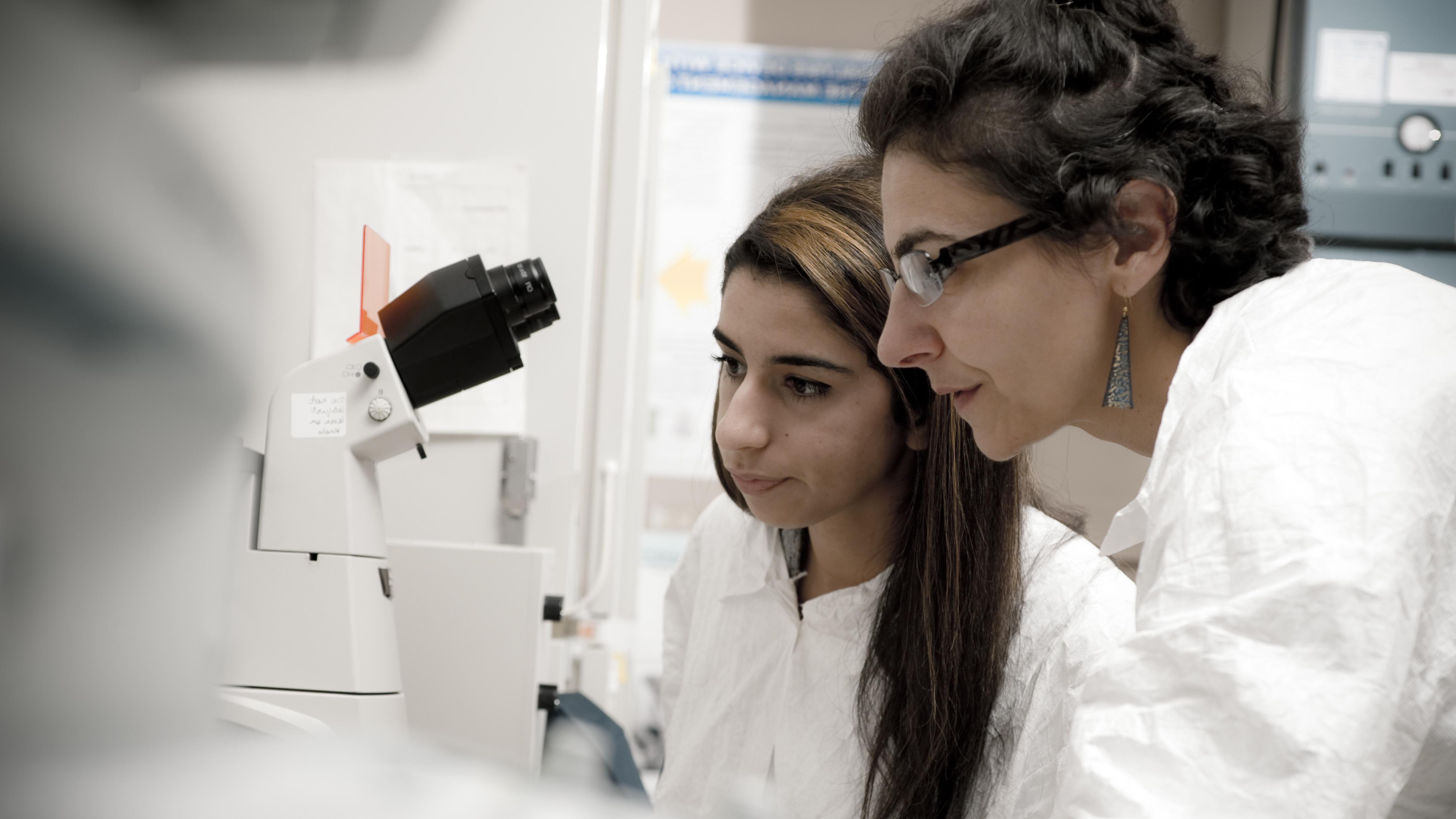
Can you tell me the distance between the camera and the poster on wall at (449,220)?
132cm

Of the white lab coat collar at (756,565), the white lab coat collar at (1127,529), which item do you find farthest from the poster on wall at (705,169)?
the white lab coat collar at (1127,529)

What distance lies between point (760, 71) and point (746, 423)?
1.44m

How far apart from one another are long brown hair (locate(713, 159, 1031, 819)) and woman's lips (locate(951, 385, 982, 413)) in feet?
0.59

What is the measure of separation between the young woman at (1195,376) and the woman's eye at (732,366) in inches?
11.1

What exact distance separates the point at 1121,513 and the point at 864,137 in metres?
0.39

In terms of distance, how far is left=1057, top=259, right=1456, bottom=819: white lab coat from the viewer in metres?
0.43

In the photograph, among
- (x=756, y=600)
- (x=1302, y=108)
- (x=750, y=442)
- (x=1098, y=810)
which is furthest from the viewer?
(x=1302, y=108)

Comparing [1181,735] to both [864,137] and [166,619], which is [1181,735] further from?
[864,137]

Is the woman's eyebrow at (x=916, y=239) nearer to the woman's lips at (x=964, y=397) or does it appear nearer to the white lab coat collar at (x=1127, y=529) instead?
the woman's lips at (x=964, y=397)

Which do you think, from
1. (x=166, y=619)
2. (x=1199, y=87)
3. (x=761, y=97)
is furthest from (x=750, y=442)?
(x=761, y=97)

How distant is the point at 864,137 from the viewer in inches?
34.3

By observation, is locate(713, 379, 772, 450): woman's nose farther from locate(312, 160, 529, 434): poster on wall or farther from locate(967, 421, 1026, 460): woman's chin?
locate(312, 160, 529, 434): poster on wall

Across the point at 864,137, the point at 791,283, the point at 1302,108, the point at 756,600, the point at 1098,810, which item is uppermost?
the point at 1302,108

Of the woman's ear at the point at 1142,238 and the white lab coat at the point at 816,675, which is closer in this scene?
the woman's ear at the point at 1142,238
